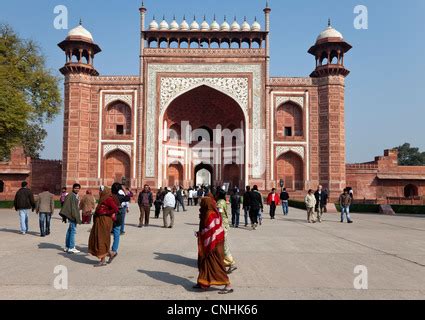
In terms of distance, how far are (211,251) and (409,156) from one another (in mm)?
76642

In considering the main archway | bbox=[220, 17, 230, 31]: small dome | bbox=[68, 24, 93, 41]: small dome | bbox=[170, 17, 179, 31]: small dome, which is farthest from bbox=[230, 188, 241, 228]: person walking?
bbox=[68, 24, 93, 41]: small dome

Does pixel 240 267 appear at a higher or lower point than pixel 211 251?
lower

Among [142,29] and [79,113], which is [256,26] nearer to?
[142,29]

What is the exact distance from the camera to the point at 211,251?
4.65m

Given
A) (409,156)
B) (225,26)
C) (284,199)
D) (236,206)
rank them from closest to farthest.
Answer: (236,206), (284,199), (225,26), (409,156)

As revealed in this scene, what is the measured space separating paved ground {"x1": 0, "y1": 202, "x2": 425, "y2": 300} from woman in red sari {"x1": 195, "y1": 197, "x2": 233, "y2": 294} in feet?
0.52

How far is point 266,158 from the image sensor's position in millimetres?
27906

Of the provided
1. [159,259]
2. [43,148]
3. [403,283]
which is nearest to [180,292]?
[159,259]

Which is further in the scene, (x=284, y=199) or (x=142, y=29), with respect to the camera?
(x=142, y=29)

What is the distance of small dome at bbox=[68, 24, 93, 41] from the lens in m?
27.9

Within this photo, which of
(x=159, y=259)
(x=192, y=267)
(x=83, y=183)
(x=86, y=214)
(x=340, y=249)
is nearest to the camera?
(x=192, y=267)

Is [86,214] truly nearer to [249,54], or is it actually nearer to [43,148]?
[249,54]

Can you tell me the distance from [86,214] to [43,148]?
32934 mm

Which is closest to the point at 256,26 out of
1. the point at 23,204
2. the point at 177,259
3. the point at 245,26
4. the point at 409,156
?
the point at 245,26
